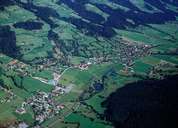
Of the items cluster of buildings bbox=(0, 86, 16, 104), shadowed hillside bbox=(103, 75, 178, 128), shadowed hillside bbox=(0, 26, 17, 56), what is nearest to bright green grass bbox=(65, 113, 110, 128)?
shadowed hillside bbox=(103, 75, 178, 128)

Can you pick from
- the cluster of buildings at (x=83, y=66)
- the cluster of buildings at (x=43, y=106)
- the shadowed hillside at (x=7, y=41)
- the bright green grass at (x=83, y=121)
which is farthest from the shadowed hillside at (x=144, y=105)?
the shadowed hillside at (x=7, y=41)

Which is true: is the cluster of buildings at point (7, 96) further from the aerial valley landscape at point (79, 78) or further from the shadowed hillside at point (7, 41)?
the shadowed hillside at point (7, 41)

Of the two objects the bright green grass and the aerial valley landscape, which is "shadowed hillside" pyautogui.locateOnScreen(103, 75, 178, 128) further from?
the bright green grass

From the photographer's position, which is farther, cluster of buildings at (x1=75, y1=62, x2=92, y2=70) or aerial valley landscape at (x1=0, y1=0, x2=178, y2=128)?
cluster of buildings at (x1=75, y1=62, x2=92, y2=70)

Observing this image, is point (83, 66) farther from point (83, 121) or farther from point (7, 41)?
point (83, 121)

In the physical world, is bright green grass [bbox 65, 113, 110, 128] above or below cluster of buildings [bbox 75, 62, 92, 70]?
above

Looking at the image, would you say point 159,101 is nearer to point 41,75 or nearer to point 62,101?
point 62,101

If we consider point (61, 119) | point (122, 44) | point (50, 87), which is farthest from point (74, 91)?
point (122, 44)

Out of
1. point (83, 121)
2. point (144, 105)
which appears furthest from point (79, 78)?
point (83, 121)

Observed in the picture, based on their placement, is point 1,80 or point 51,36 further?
point 51,36
